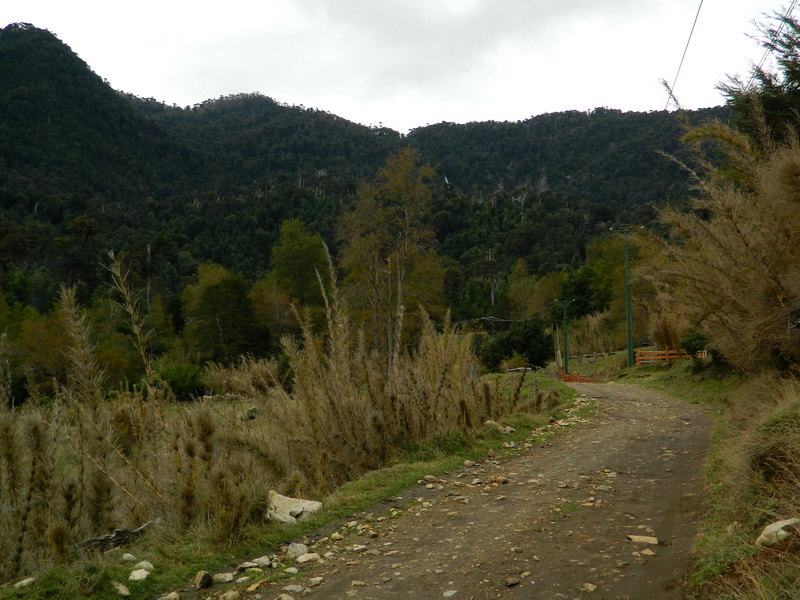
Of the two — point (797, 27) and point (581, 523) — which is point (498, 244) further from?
point (581, 523)

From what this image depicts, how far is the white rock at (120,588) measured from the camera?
A: 3.76 meters

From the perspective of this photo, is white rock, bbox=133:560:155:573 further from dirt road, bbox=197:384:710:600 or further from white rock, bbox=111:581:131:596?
dirt road, bbox=197:384:710:600

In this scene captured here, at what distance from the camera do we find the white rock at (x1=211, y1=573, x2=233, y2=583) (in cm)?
402

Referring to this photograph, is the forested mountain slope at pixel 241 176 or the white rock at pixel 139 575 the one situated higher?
the forested mountain slope at pixel 241 176

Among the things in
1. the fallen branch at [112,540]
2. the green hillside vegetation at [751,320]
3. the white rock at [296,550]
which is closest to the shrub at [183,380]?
the fallen branch at [112,540]

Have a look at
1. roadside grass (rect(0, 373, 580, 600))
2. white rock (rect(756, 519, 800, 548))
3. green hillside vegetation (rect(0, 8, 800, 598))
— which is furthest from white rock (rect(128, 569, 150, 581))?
white rock (rect(756, 519, 800, 548))

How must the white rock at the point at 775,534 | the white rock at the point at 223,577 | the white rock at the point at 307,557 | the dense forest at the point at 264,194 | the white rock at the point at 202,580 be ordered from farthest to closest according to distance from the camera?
the dense forest at the point at 264,194 < the white rock at the point at 307,557 < the white rock at the point at 223,577 < the white rock at the point at 202,580 < the white rock at the point at 775,534

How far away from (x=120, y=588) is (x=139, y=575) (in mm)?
208

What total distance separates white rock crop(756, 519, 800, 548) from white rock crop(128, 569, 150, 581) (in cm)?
366

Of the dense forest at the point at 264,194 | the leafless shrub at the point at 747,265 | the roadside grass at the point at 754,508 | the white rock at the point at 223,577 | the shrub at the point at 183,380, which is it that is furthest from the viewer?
the dense forest at the point at 264,194

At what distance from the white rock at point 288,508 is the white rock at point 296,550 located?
1.72 feet

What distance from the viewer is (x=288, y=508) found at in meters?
5.30

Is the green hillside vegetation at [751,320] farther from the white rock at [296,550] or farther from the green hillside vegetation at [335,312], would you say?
the white rock at [296,550]

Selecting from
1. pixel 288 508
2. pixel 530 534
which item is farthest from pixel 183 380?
pixel 530 534
